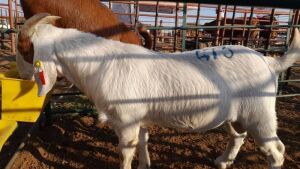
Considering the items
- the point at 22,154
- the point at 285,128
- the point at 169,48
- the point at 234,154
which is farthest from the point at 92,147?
the point at 169,48

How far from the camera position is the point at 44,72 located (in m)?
2.53

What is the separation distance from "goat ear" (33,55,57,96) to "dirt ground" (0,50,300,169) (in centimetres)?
121

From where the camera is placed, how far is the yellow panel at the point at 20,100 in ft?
9.26

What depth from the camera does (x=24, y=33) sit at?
2477 millimetres

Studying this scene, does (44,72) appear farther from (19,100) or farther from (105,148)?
(105,148)

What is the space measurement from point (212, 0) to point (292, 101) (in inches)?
208

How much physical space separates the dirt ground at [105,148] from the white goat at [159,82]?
885mm

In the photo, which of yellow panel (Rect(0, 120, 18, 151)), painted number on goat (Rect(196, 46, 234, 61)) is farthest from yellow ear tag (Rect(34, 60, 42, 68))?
painted number on goat (Rect(196, 46, 234, 61))

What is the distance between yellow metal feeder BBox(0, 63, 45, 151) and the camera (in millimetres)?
2811

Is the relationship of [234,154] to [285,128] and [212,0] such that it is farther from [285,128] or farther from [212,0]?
[212,0]

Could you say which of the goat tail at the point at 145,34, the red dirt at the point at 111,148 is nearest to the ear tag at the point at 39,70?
the red dirt at the point at 111,148

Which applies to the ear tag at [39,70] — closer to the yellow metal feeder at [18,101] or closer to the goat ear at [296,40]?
the yellow metal feeder at [18,101]

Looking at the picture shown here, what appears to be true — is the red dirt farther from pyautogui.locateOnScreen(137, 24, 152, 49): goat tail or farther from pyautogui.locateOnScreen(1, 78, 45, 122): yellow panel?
pyautogui.locateOnScreen(137, 24, 152, 49): goat tail

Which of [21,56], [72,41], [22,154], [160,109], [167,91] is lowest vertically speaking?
[22,154]
